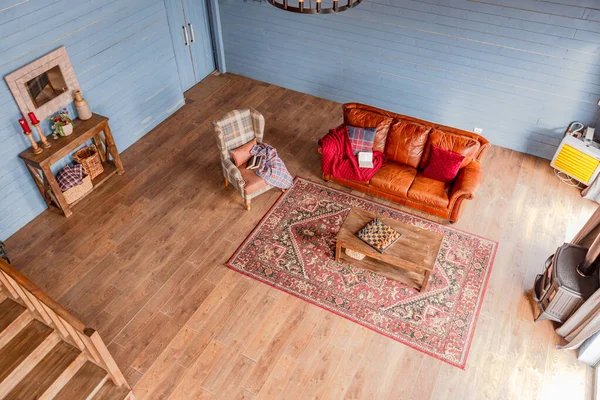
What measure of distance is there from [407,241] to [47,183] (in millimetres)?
4294

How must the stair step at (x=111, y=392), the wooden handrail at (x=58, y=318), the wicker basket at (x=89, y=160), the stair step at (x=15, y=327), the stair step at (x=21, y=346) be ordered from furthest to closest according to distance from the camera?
the wicker basket at (x=89, y=160)
the stair step at (x=111, y=392)
the stair step at (x=15, y=327)
the stair step at (x=21, y=346)
the wooden handrail at (x=58, y=318)

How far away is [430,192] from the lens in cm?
553

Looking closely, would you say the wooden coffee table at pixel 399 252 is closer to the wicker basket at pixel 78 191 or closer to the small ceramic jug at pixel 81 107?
the wicker basket at pixel 78 191

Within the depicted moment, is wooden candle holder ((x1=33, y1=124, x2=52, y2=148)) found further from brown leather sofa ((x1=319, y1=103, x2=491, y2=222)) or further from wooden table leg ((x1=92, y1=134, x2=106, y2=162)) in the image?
brown leather sofa ((x1=319, y1=103, x2=491, y2=222))

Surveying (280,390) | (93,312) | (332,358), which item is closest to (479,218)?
(332,358)

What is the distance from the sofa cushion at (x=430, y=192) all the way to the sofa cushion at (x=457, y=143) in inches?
14.4

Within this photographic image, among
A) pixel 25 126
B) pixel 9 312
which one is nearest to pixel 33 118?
pixel 25 126

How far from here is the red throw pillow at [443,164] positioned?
17.9 ft

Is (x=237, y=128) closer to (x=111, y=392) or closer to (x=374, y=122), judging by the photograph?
(x=374, y=122)

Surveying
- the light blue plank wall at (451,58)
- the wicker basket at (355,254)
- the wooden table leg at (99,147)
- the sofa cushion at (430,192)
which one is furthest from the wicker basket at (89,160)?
the sofa cushion at (430,192)

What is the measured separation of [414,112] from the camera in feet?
23.3

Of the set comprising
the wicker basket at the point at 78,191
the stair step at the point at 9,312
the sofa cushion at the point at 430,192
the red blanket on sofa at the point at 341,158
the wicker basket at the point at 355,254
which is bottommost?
the wicker basket at the point at 355,254

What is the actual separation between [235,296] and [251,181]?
1469 millimetres

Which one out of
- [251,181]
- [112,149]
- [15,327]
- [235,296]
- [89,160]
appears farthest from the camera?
[112,149]
